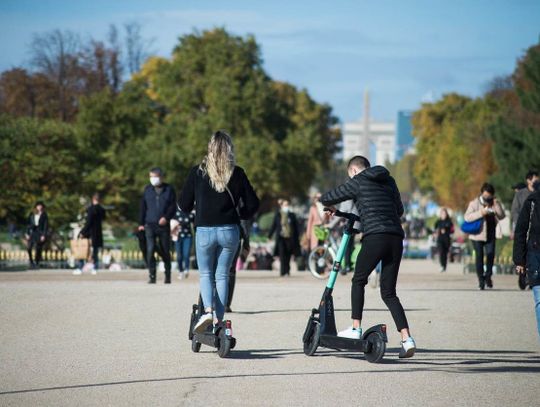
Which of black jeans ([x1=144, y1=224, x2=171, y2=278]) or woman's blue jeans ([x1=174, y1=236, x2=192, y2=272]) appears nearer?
black jeans ([x1=144, y1=224, x2=171, y2=278])

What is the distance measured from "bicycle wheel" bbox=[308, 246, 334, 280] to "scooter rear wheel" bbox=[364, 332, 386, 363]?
1679 centimetres

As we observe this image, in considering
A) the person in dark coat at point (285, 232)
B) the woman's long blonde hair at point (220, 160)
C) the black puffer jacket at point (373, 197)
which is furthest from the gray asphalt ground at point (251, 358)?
the person in dark coat at point (285, 232)

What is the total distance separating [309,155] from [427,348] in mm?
61428

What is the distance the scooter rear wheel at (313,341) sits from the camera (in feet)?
37.6

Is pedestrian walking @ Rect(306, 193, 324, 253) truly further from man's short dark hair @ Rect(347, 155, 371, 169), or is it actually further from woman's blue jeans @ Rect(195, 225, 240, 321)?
man's short dark hair @ Rect(347, 155, 371, 169)

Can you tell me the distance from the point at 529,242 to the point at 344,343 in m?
1.72

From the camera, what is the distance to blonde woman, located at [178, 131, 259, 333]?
11695mm

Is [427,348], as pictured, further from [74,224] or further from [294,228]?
[74,224]

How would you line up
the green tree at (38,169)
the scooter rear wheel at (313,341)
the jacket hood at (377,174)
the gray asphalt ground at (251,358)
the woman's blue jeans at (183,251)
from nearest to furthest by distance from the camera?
1. the gray asphalt ground at (251,358)
2. the jacket hood at (377,174)
3. the scooter rear wheel at (313,341)
4. the woman's blue jeans at (183,251)
5. the green tree at (38,169)

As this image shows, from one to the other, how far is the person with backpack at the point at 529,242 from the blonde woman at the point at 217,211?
2328 millimetres

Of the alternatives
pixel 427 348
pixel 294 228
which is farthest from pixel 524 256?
pixel 294 228

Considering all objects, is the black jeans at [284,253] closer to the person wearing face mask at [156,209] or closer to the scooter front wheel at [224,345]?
the person wearing face mask at [156,209]

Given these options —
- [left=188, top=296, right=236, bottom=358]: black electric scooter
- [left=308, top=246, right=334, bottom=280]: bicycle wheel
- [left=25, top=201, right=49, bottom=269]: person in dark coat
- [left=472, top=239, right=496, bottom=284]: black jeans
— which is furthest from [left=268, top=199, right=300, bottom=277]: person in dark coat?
[left=188, top=296, right=236, bottom=358]: black electric scooter

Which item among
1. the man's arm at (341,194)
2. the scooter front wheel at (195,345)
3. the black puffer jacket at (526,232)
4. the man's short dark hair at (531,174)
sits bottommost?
the scooter front wheel at (195,345)
